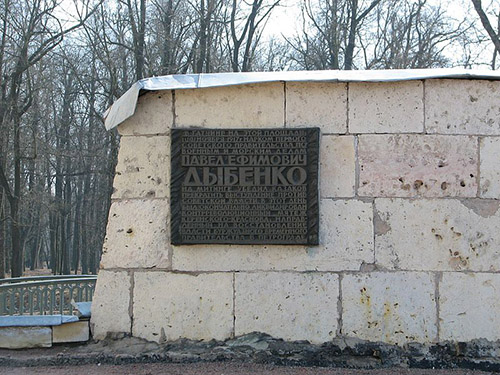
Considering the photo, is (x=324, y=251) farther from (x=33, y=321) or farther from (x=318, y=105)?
(x=33, y=321)

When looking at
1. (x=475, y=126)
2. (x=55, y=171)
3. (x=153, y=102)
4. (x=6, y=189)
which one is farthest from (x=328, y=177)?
(x=55, y=171)

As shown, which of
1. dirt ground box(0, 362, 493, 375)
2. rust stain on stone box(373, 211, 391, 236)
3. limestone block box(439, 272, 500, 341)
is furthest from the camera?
rust stain on stone box(373, 211, 391, 236)

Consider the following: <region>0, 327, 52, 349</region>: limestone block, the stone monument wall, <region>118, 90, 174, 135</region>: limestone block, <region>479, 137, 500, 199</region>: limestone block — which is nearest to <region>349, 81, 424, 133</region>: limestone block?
the stone monument wall

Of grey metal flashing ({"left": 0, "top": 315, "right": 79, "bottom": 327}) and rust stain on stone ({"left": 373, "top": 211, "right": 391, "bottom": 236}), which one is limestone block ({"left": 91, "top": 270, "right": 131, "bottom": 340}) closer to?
grey metal flashing ({"left": 0, "top": 315, "right": 79, "bottom": 327})

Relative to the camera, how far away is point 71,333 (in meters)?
5.48

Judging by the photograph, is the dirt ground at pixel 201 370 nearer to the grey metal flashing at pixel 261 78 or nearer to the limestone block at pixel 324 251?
the limestone block at pixel 324 251

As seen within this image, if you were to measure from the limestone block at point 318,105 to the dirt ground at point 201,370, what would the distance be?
2.08 meters

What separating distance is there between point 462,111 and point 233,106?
2.04 m

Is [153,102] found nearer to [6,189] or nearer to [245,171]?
[245,171]

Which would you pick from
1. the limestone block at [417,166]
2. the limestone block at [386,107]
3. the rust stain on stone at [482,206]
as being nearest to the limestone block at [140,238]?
the limestone block at [417,166]

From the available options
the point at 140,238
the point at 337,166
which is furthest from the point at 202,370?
the point at 337,166

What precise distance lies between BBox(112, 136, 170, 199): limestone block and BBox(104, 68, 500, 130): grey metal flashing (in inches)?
11.5

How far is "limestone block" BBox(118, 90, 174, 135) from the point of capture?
18.2 ft

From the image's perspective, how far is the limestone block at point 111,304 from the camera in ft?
17.9
